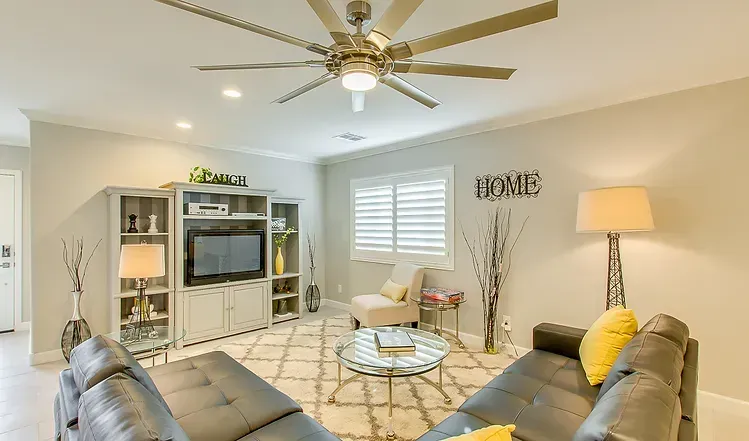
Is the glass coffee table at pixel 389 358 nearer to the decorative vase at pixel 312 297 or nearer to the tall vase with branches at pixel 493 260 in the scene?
the tall vase with branches at pixel 493 260

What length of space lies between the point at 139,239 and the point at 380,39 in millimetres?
4151

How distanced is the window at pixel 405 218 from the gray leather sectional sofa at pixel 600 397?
219 cm

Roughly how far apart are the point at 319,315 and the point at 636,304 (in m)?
4.09

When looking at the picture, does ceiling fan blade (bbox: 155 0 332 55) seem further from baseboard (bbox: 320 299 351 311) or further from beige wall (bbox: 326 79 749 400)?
baseboard (bbox: 320 299 351 311)

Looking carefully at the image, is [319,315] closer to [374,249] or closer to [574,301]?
[374,249]

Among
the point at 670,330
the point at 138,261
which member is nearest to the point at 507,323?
the point at 670,330

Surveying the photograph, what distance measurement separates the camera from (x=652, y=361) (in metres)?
1.58

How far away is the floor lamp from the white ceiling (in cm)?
89

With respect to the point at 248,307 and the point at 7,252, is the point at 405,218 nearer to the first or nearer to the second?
the point at 248,307

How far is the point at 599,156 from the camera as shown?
11.2 ft

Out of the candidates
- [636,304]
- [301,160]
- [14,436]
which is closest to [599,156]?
[636,304]

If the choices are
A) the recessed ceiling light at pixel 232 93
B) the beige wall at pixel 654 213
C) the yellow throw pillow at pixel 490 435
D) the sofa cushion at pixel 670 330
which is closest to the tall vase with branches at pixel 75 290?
the recessed ceiling light at pixel 232 93

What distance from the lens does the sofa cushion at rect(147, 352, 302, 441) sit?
1.72 m

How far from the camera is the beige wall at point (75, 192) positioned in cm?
380
